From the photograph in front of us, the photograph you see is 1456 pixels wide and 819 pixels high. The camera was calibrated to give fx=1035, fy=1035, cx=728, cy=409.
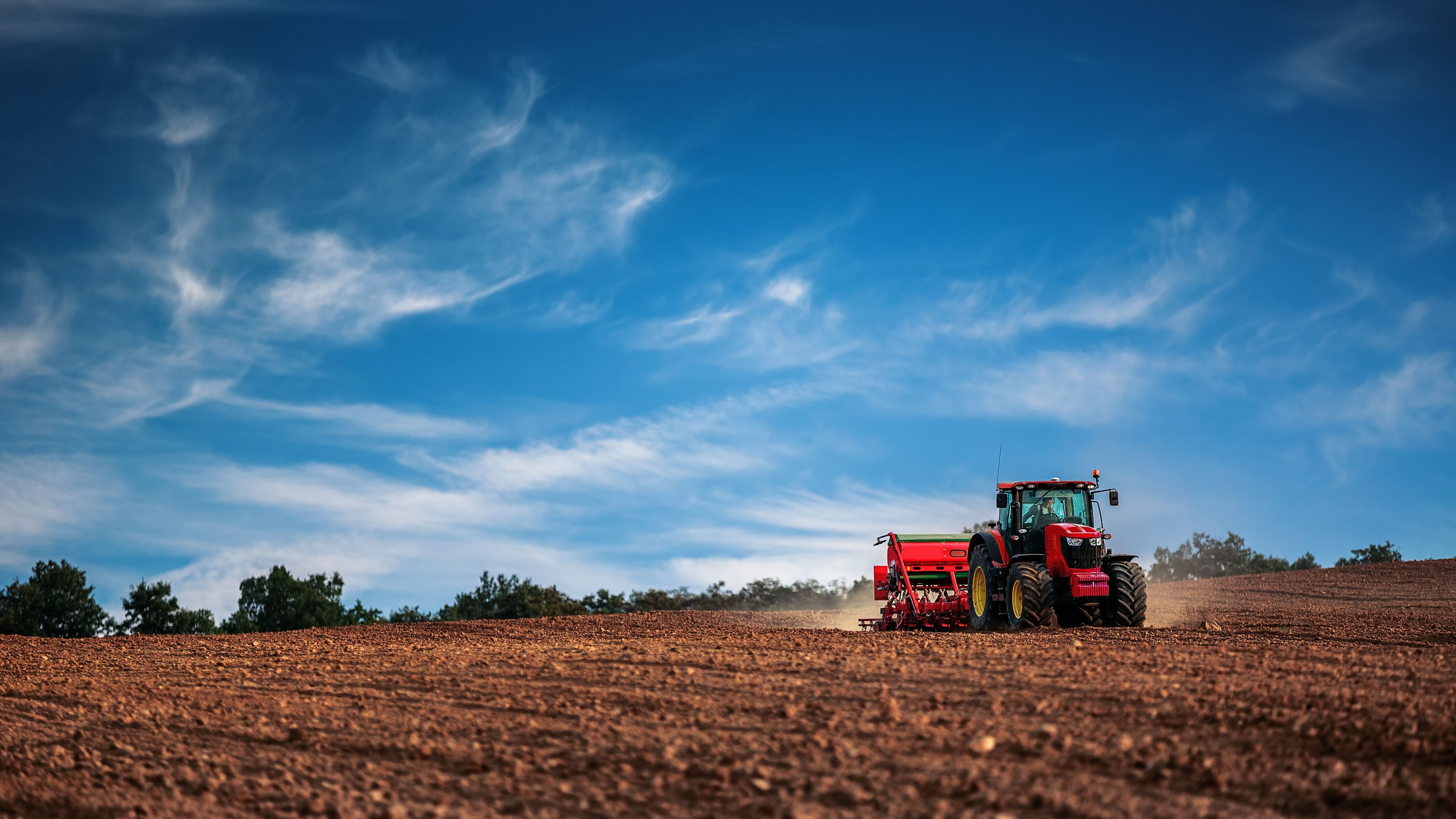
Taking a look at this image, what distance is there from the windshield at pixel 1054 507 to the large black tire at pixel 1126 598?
1300 mm

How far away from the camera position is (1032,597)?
15.7 meters

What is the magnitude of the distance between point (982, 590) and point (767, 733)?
11541mm

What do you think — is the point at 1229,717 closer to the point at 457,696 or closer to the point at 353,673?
the point at 457,696

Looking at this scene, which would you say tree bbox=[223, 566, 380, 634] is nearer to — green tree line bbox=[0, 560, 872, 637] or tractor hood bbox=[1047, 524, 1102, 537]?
green tree line bbox=[0, 560, 872, 637]

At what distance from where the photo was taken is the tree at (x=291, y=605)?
37562mm

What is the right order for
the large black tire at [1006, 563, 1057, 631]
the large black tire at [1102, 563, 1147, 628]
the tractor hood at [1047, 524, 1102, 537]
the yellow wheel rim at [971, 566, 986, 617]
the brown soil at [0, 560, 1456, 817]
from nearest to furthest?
the brown soil at [0, 560, 1456, 817], the large black tire at [1006, 563, 1057, 631], the large black tire at [1102, 563, 1147, 628], the tractor hood at [1047, 524, 1102, 537], the yellow wheel rim at [971, 566, 986, 617]

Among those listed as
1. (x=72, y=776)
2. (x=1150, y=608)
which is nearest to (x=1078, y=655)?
(x=72, y=776)

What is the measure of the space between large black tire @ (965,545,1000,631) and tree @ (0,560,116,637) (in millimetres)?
29336

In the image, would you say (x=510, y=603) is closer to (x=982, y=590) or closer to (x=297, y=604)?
(x=297, y=604)

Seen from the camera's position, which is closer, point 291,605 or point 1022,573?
point 1022,573

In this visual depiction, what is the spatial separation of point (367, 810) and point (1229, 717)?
18.7ft

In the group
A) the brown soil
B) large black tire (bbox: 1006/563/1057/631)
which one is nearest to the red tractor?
large black tire (bbox: 1006/563/1057/631)

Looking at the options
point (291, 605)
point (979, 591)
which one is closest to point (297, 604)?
point (291, 605)

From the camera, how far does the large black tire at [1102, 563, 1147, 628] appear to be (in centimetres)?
1602
